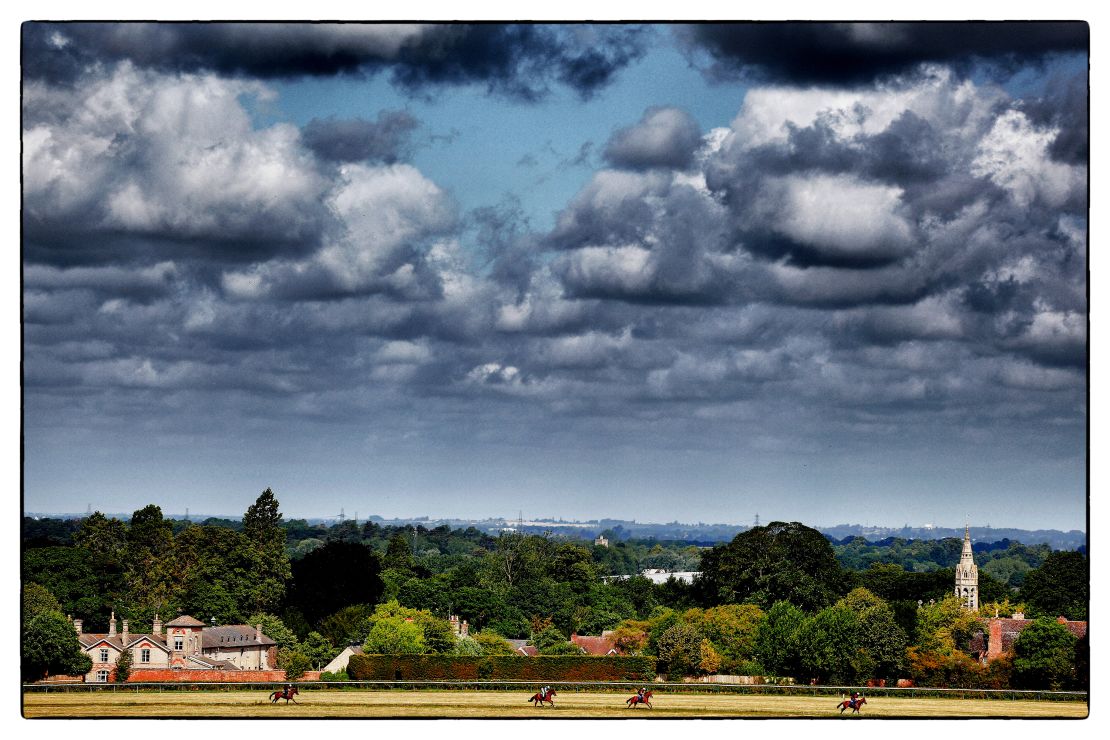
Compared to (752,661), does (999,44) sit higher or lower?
higher

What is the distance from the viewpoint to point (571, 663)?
31.8 meters

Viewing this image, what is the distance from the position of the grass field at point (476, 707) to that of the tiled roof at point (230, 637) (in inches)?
322

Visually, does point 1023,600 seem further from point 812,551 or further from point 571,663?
point 571,663

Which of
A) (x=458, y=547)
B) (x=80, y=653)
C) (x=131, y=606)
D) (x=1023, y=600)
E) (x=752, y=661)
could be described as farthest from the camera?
(x=458, y=547)

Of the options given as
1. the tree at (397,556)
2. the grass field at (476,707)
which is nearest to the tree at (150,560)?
the tree at (397,556)

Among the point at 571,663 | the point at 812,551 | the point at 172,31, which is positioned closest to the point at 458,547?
the point at 812,551

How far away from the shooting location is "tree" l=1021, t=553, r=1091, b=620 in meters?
35.1

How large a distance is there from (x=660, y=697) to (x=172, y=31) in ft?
44.5

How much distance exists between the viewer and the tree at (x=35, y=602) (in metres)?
26.1

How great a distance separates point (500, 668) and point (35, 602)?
353 inches

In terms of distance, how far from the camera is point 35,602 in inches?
1131

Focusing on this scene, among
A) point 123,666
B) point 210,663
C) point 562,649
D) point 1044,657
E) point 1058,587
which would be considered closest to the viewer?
point 1044,657

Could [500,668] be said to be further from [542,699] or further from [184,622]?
[184,622]

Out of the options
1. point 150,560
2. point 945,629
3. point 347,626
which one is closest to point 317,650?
point 347,626
